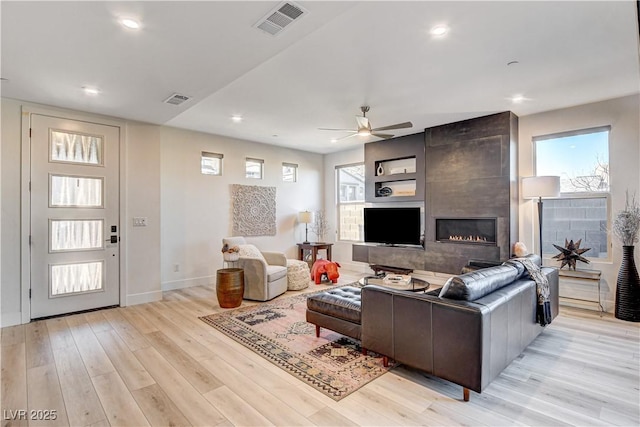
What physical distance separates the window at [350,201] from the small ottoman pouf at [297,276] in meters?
2.27

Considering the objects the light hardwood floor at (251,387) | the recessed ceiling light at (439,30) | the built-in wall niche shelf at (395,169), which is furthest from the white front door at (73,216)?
the built-in wall niche shelf at (395,169)

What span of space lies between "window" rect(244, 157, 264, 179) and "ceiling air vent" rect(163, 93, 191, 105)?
2.67 meters

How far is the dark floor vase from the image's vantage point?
387 centimetres

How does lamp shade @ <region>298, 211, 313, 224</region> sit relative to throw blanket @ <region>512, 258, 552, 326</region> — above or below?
above

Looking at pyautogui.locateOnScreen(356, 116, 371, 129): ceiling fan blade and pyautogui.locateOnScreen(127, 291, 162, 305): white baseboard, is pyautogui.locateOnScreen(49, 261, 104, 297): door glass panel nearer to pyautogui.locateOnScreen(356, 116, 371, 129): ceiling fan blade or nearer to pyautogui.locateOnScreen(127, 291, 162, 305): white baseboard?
pyautogui.locateOnScreen(127, 291, 162, 305): white baseboard

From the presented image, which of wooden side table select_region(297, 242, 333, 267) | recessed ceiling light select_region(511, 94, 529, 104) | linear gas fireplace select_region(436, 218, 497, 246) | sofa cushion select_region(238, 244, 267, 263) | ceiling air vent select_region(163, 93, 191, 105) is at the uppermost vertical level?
recessed ceiling light select_region(511, 94, 529, 104)

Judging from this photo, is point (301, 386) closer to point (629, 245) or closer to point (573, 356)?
point (573, 356)

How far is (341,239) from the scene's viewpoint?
7.82m

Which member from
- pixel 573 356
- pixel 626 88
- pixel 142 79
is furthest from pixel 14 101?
pixel 626 88

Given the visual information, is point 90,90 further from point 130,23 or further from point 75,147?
point 130,23

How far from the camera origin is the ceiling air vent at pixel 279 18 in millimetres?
2146

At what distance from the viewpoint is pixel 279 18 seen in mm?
2270

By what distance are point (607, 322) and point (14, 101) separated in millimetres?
7961

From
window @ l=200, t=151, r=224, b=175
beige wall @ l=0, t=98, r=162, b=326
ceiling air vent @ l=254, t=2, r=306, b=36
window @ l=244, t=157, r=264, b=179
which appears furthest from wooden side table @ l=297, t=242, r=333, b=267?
ceiling air vent @ l=254, t=2, r=306, b=36
